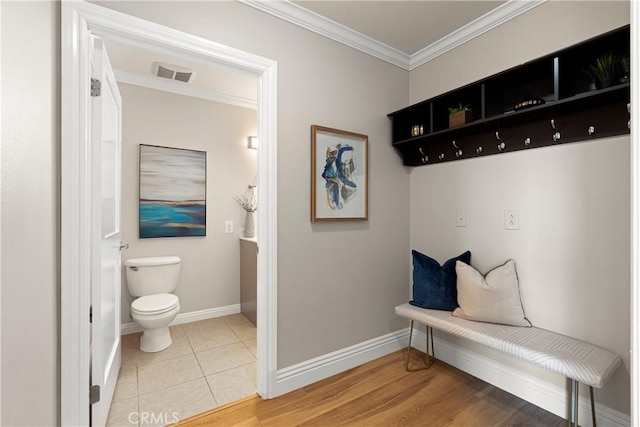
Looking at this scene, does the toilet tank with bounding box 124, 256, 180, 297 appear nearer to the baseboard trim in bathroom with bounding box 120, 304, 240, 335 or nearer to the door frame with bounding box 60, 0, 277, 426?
the baseboard trim in bathroom with bounding box 120, 304, 240, 335

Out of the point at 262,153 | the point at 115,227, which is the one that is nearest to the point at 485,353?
the point at 262,153

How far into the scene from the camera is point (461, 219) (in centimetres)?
229

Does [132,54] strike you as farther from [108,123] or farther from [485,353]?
[485,353]

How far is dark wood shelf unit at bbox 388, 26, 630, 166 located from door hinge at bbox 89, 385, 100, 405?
8.03ft

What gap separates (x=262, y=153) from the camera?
1903 mm

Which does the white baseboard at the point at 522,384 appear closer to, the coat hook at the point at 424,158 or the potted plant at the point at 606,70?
the coat hook at the point at 424,158

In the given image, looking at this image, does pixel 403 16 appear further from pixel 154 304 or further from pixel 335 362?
pixel 154 304

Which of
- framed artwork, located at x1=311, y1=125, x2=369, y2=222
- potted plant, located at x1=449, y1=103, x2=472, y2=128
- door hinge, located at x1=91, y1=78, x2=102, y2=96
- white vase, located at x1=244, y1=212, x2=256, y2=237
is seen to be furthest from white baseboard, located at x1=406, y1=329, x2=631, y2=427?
door hinge, located at x1=91, y1=78, x2=102, y2=96

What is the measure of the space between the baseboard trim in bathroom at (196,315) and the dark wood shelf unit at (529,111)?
8.31 feet

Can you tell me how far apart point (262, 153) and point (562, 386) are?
2.23 m

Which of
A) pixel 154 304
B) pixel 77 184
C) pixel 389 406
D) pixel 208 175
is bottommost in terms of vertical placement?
pixel 389 406

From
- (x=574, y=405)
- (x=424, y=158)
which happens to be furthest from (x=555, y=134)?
(x=574, y=405)

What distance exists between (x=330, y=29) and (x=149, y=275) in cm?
261

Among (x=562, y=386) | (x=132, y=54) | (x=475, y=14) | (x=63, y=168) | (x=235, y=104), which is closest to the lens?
(x=63, y=168)
